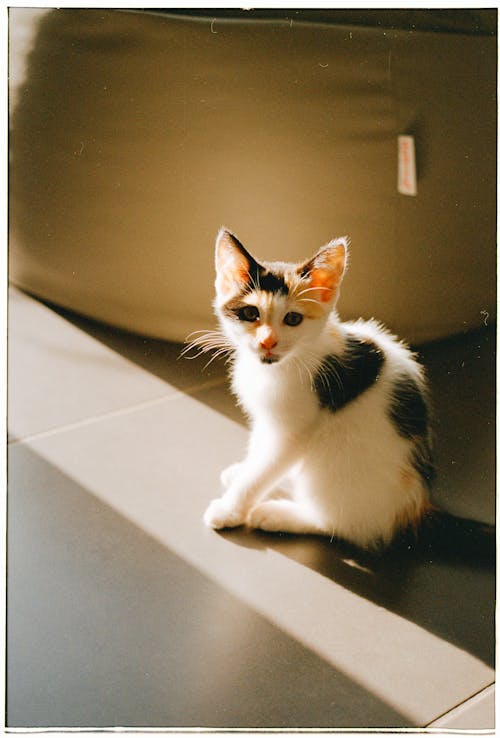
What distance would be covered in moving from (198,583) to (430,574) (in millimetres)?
414

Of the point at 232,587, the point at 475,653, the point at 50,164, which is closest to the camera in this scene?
the point at 475,653

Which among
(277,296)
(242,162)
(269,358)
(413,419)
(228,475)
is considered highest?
(242,162)

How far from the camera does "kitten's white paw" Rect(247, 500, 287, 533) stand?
1347 mm

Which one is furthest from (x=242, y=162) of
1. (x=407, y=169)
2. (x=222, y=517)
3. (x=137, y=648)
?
(x=137, y=648)

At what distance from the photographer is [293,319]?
1.18 m

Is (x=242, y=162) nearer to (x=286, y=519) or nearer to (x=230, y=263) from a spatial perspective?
(x=230, y=263)

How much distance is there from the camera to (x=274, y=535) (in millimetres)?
1354

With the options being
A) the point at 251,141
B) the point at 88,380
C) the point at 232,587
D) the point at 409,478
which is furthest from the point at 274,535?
the point at 251,141

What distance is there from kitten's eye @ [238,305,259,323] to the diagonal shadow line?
0.44 meters

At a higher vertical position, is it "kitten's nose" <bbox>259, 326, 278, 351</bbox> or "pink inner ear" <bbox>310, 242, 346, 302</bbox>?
"pink inner ear" <bbox>310, 242, 346, 302</bbox>

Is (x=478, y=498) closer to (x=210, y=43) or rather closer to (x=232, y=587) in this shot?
(x=232, y=587)

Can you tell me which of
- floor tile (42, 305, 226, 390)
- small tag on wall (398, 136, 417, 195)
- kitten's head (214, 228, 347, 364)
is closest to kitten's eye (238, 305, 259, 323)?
kitten's head (214, 228, 347, 364)

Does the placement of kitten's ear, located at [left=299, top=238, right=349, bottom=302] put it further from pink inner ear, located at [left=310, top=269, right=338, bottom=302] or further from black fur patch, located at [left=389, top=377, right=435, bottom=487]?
black fur patch, located at [left=389, top=377, right=435, bottom=487]

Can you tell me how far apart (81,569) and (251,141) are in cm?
96
